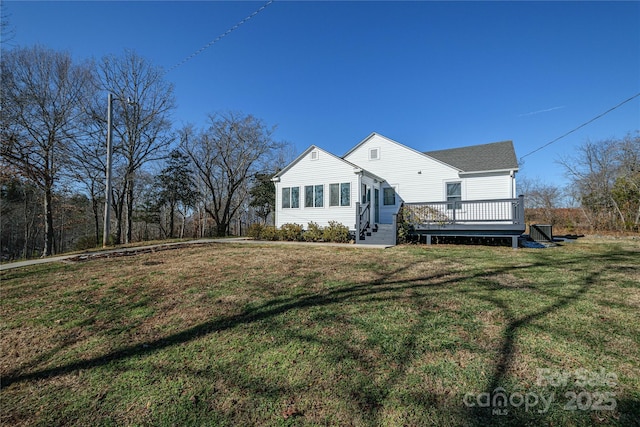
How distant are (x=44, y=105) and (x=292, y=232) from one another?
1652 cm

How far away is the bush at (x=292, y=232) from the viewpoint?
1348 cm

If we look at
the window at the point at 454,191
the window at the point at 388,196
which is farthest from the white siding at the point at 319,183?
the window at the point at 454,191

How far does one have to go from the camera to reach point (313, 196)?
46.0ft

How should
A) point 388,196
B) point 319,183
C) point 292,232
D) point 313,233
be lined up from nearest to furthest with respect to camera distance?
1. point 313,233
2. point 292,232
3. point 319,183
4. point 388,196

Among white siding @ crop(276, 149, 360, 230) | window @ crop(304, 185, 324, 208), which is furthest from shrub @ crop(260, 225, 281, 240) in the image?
window @ crop(304, 185, 324, 208)

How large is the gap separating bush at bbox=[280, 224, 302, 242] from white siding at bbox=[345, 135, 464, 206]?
5960mm

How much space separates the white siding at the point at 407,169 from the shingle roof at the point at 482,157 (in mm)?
1039

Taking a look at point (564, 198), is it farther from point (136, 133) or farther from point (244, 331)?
point (136, 133)

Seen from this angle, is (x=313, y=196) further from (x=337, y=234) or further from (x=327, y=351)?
(x=327, y=351)

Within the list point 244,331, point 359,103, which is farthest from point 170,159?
point 244,331

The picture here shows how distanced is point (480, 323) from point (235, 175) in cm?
2554

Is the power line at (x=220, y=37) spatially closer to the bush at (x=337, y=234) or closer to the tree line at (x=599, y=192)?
the bush at (x=337, y=234)

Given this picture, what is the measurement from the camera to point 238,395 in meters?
2.09

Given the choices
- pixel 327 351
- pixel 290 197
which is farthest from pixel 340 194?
pixel 327 351
